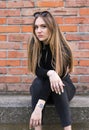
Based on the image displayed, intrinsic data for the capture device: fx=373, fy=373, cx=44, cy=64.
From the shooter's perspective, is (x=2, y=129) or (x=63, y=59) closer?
(x=63, y=59)

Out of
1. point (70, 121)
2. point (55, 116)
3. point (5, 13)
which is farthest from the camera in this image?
point (5, 13)

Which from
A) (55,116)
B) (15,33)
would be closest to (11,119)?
(55,116)

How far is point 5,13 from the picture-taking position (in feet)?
12.7

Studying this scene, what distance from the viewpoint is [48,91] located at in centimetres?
330

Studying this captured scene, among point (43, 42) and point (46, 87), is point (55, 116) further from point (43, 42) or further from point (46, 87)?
point (43, 42)

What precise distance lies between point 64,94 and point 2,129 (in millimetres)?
823

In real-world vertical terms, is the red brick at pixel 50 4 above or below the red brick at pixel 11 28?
above

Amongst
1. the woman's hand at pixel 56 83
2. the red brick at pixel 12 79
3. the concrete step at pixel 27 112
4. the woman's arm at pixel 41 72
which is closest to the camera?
the woman's hand at pixel 56 83

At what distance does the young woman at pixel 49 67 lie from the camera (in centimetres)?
327

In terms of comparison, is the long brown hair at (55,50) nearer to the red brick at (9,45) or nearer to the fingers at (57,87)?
the fingers at (57,87)

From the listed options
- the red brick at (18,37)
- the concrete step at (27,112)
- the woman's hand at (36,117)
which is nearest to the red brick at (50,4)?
the red brick at (18,37)

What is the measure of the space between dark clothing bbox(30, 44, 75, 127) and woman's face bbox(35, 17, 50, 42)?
10cm

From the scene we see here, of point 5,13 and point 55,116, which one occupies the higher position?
point 5,13

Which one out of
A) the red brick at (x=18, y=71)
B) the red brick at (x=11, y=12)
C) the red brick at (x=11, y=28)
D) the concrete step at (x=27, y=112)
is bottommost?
→ the concrete step at (x=27, y=112)
